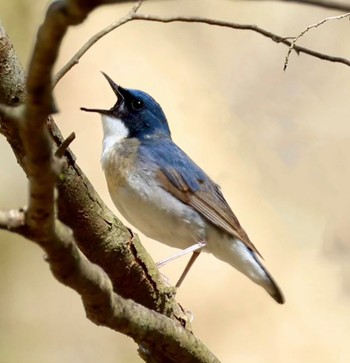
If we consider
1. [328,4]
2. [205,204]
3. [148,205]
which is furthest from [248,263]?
[328,4]

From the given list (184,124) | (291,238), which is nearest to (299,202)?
(291,238)

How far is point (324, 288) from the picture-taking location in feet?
16.8

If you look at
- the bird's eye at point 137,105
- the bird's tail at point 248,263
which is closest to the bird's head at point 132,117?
the bird's eye at point 137,105

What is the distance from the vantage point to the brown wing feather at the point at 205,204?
3.52m

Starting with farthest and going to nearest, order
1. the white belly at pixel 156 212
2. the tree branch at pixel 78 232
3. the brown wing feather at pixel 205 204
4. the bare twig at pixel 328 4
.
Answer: the brown wing feather at pixel 205 204 < the white belly at pixel 156 212 < the tree branch at pixel 78 232 < the bare twig at pixel 328 4

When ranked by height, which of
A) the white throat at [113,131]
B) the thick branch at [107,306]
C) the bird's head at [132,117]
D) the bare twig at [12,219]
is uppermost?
the bird's head at [132,117]

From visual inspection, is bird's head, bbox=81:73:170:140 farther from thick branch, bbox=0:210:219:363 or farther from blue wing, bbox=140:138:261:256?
thick branch, bbox=0:210:219:363

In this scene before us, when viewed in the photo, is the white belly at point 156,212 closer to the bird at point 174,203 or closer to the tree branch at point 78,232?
the bird at point 174,203

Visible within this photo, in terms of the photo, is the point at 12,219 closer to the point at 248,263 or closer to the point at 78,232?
the point at 78,232

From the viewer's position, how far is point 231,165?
5.30 metres

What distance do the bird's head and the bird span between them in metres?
0.04

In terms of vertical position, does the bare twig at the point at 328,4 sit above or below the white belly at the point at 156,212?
below

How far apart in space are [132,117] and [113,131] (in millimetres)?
134

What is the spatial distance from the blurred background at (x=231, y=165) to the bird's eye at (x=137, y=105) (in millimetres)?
1167
